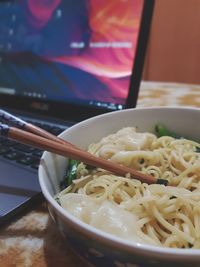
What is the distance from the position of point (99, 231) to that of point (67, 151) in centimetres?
15

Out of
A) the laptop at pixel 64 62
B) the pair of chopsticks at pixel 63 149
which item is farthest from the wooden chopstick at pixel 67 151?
the laptop at pixel 64 62

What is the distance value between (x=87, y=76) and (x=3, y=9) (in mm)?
376

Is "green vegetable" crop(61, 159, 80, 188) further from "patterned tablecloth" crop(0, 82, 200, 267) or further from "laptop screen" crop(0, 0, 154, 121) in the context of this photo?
"laptop screen" crop(0, 0, 154, 121)

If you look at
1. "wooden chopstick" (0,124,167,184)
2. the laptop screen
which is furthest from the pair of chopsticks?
the laptop screen


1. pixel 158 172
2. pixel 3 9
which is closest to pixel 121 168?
pixel 158 172

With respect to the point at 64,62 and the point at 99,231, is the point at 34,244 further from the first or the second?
the point at 64,62

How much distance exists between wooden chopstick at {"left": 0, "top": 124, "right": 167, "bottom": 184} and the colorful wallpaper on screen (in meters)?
0.29

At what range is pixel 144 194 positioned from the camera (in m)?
0.39

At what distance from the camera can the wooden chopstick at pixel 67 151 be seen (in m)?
0.39

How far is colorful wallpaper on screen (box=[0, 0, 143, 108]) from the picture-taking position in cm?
71

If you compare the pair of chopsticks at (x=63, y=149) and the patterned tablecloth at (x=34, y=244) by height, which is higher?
the pair of chopsticks at (x=63, y=149)

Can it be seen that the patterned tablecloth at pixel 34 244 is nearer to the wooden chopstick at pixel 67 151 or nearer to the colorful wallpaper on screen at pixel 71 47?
the wooden chopstick at pixel 67 151

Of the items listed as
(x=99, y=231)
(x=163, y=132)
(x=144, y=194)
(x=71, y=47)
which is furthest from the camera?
(x=71, y=47)

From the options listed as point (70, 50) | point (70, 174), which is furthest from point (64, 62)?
point (70, 174)
